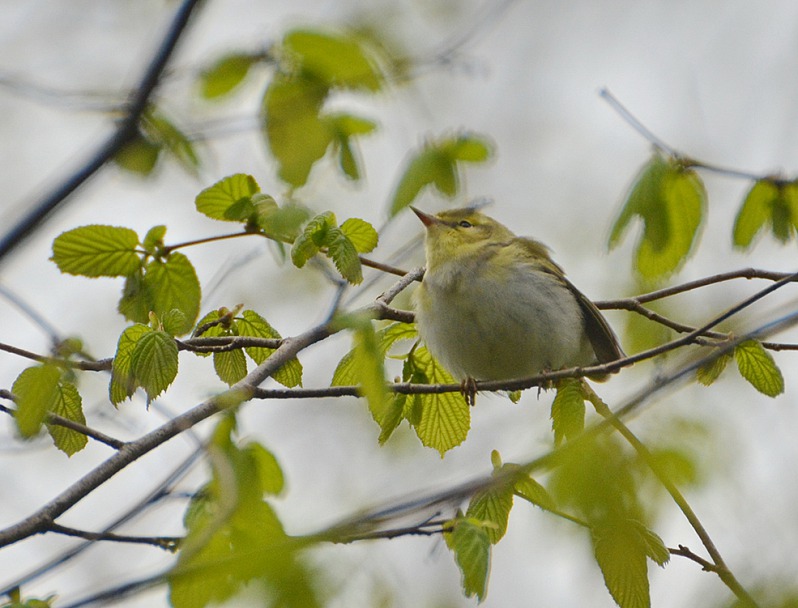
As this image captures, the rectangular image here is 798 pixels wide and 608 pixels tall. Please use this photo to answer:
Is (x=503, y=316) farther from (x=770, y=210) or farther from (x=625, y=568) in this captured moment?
(x=625, y=568)

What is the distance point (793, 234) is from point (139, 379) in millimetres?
2082

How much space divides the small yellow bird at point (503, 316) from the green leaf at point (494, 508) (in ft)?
4.95

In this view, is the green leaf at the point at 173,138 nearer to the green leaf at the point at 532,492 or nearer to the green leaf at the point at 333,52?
the green leaf at the point at 333,52

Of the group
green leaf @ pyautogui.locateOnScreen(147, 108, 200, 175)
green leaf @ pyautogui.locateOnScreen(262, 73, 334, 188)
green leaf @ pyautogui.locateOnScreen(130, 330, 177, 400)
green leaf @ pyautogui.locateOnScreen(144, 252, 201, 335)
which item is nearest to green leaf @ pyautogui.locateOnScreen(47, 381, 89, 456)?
green leaf @ pyautogui.locateOnScreen(130, 330, 177, 400)

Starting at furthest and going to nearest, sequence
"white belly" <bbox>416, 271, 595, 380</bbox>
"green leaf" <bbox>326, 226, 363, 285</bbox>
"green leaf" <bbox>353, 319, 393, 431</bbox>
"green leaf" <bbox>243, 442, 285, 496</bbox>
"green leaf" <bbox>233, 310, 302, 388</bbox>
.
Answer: "white belly" <bbox>416, 271, 595, 380</bbox> → "green leaf" <bbox>233, 310, 302, 388</bbox> → "green leaf" <bbox>326, 226, 363, 285</bbox> → "green leaf" <bbox>353, 319, 393, 431</bbox> → "green leaf" <bbox>243, 442, 285, 496</bbox>

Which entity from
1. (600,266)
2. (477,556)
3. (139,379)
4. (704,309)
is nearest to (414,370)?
(139,379)

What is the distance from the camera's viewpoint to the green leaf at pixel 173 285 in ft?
10.4

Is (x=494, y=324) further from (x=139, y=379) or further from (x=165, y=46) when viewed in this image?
(x=165, y=46)

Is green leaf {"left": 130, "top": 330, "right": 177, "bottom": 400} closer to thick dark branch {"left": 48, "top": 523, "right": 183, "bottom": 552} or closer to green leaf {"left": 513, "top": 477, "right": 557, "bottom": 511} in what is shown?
thick dark branch {"left": 48, "top": 523, "right": 183, "bottom": 552}

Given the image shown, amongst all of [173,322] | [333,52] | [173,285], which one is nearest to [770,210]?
[333,52]

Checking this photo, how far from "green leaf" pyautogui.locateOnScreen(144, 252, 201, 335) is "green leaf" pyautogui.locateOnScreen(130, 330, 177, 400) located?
0.41m

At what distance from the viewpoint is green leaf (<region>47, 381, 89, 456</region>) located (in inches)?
113

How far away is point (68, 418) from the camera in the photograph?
289 centimetres

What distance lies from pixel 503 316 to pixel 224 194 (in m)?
1.87
